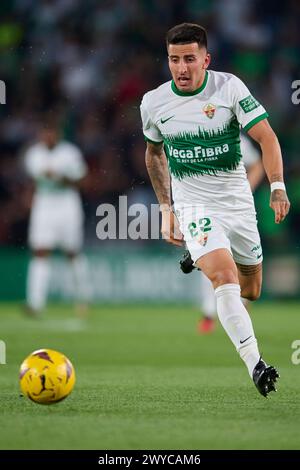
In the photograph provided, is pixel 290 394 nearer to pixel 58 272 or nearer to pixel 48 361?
pixel 48 361

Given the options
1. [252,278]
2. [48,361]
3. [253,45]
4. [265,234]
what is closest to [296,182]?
[265,234]

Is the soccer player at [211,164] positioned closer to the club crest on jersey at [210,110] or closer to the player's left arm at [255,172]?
the club crest on jersey at [210,110]

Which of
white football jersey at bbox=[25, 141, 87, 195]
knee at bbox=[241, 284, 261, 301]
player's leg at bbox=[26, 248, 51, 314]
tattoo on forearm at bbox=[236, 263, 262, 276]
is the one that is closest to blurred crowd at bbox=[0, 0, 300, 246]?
white football jersey at bbox=[25, 141, 87, 195]

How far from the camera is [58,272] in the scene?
1622 cm

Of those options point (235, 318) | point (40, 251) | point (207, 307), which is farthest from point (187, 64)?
point (40, 251)

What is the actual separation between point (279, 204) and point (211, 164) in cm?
85

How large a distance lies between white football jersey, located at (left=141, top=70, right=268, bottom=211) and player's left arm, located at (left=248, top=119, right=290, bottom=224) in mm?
203

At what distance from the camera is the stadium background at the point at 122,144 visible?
39.1ft

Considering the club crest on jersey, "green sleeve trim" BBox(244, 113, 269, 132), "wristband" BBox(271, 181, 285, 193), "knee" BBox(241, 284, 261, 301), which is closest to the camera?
"wristband" BBox(271, 181, 285, 193)

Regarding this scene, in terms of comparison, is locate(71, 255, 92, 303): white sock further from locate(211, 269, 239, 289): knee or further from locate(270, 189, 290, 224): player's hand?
locate(270, 189, 290, 224): player's hand

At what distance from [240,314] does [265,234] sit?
9.79m

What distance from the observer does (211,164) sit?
7.03m

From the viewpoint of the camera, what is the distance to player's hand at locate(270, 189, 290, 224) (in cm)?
628

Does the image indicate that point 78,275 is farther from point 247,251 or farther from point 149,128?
point 247,251
